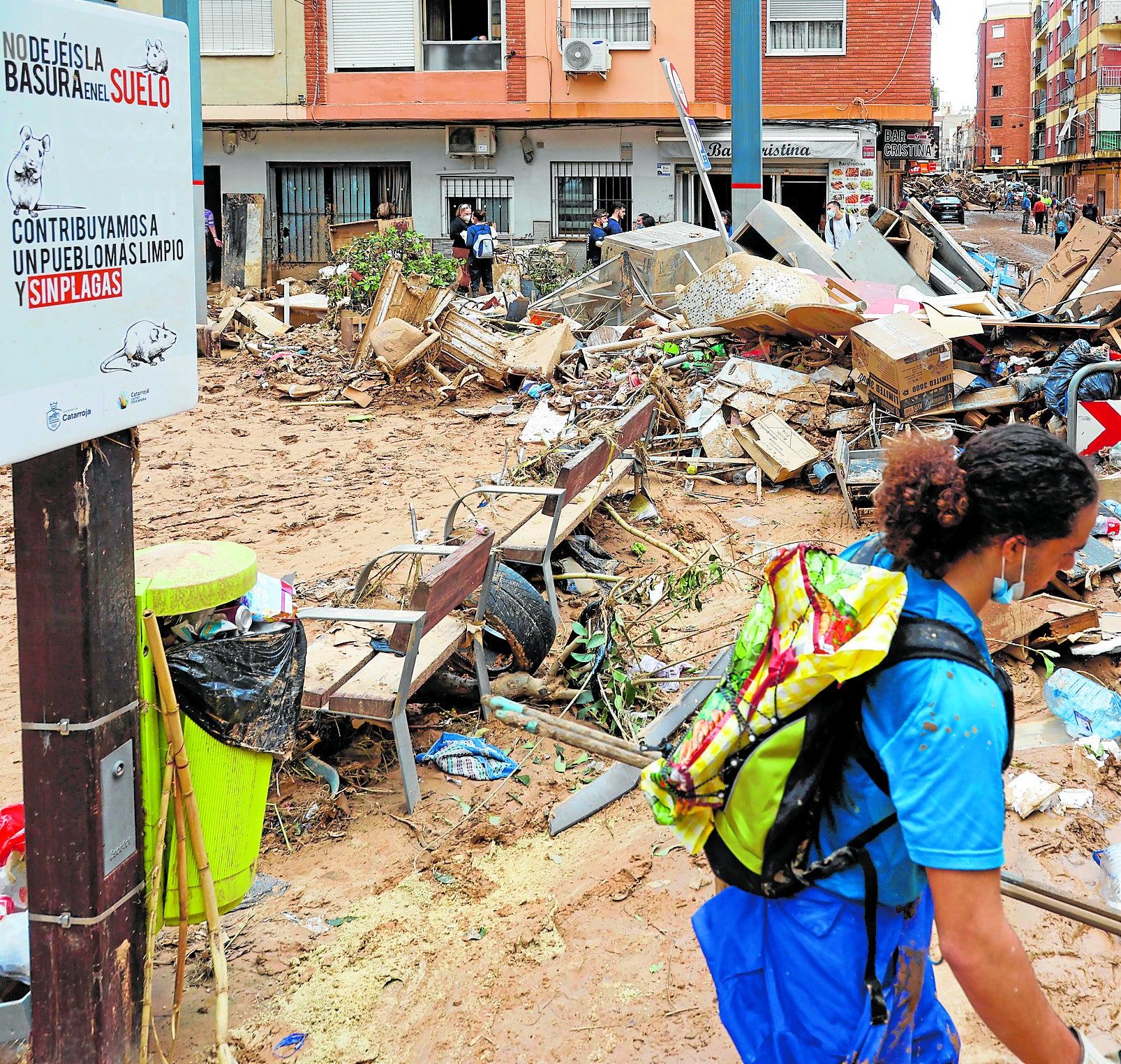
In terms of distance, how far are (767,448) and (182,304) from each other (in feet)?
24.2

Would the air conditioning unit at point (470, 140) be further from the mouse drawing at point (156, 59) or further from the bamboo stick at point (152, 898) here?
the bamboo stick at point (152, 898)

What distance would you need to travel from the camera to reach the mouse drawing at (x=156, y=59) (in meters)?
2.56

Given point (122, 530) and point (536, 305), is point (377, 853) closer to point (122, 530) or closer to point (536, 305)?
point (122, 530)

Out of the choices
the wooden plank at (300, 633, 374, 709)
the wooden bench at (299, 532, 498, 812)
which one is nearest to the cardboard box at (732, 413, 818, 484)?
the wooden bench at (299, 532, 498, 812)

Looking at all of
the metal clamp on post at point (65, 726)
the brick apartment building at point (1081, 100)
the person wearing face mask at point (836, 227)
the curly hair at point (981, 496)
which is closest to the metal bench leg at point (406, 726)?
the metal clamp on post at point (65, 726)

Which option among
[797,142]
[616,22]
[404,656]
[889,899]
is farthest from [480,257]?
[889,899]

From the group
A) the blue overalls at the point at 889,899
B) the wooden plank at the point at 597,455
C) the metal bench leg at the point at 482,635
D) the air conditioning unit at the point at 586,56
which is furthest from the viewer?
the air conditioning unit at the point at 586,56

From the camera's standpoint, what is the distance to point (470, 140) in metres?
23.8

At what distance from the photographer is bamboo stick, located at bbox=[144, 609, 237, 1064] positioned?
9.20ft

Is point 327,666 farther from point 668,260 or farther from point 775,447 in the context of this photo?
point 668,260

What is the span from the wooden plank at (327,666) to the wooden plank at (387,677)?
0.03 metres

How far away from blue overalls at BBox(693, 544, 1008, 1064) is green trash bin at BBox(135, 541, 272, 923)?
59.5 inches

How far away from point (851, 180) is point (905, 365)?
642 inches

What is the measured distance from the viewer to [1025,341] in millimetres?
10773
